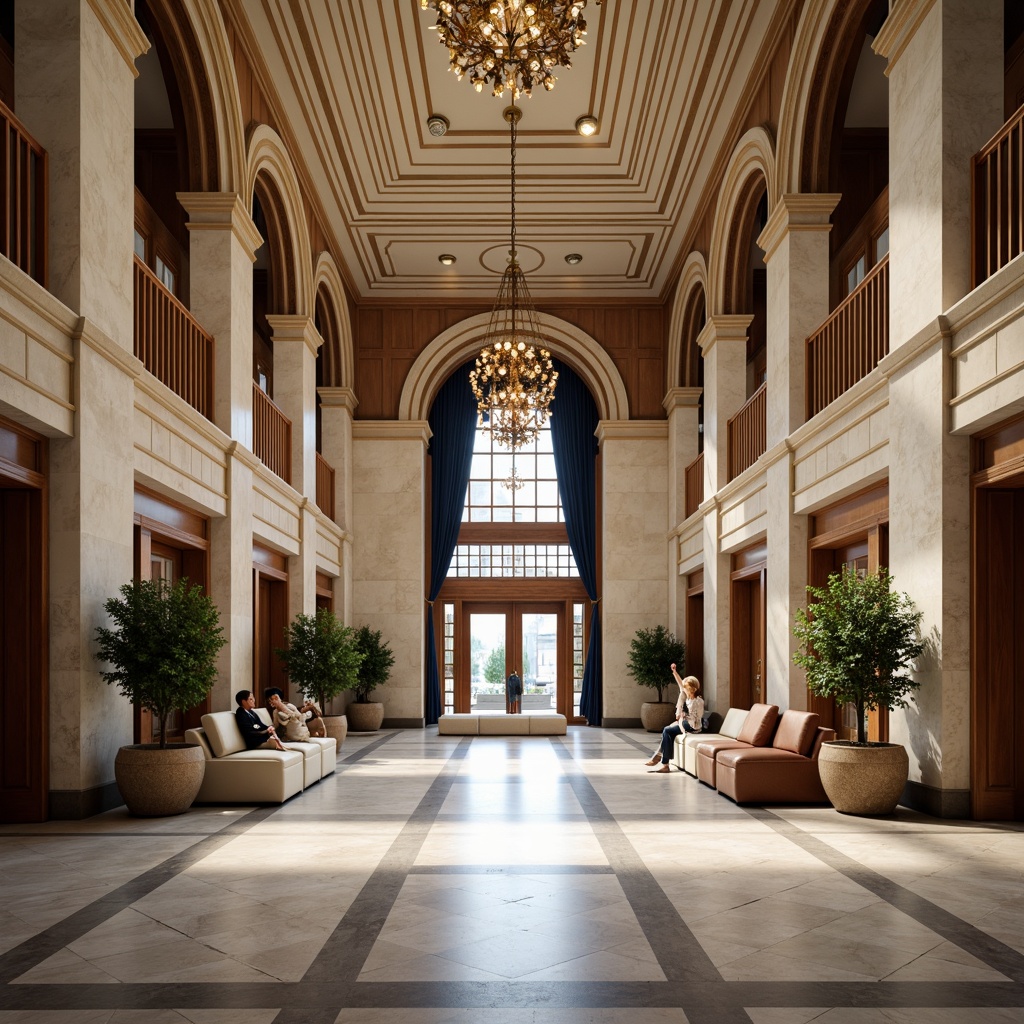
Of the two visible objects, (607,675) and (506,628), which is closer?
(607,675)

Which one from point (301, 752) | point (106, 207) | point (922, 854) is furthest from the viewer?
point (301, 752)

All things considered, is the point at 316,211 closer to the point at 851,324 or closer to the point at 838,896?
the point at 851,324

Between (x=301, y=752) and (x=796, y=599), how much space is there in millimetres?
5407

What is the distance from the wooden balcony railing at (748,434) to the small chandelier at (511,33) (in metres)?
6.56

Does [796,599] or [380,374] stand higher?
[380,374]

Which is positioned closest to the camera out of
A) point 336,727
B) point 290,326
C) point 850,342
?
point 850,342

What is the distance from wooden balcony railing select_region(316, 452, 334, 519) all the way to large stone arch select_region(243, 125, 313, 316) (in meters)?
3.43

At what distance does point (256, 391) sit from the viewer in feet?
43.2

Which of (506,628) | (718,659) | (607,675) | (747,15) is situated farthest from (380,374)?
(747,15)

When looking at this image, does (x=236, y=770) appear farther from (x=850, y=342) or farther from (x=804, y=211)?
(x=804, y=211)

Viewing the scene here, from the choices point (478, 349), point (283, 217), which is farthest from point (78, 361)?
point (478, 349)

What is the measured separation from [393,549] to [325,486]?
2.06 m

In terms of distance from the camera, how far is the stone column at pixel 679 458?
1847cm

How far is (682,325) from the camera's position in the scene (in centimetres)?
1820
